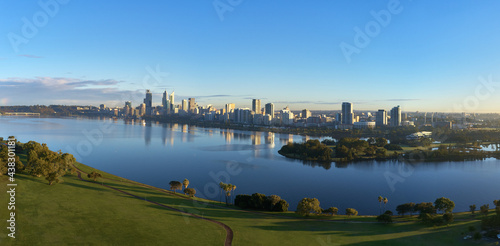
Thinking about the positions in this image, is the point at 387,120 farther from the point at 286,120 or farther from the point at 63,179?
the point at 63,179

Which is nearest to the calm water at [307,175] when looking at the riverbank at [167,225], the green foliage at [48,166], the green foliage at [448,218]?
the riverbank at [167,225]

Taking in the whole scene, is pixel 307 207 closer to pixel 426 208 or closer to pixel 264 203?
pixel 264 203

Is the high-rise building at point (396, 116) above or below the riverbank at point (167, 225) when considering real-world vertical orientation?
above

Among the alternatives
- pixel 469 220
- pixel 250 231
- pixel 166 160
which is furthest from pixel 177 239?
pixel 166 160

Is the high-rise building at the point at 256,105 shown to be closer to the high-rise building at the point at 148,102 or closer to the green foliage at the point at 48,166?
the high-rise building at the point at 148,102

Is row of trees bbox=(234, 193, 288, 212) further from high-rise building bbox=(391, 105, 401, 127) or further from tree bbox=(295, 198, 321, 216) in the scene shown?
high-rise building bbox=(391, 105, 401, 127)

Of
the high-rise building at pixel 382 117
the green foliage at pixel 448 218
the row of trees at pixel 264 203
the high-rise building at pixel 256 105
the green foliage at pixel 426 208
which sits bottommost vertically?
the row of trees at pixel 264 203
